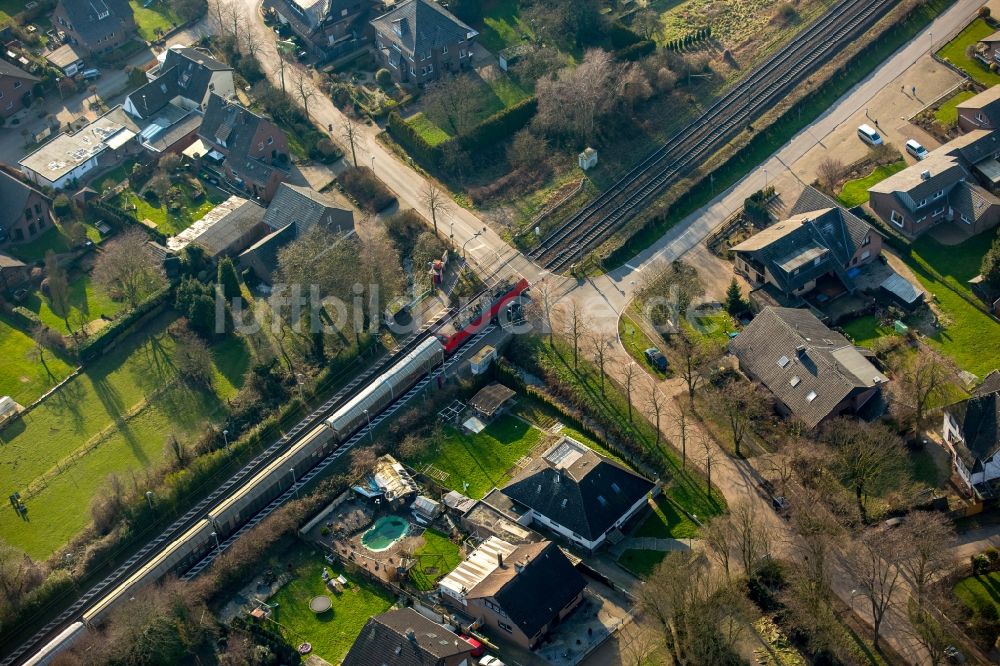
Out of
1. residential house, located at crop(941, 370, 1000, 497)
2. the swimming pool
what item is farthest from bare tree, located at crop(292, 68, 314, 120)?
residential house, located at crop(941, 370, 1000, 497)

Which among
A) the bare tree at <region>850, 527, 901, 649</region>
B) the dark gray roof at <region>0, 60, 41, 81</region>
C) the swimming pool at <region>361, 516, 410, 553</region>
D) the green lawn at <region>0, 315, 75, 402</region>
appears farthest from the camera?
the dark gray roof at <region>0, 60, 41, 81</region>

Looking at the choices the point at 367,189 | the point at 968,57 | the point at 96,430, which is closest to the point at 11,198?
the point at 96,430

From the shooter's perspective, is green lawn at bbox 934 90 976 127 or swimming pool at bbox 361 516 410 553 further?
green lawn at bbox 934 90 976 127

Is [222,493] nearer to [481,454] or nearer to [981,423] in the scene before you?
[481,454]

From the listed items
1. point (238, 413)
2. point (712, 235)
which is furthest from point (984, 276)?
point (238, 413)

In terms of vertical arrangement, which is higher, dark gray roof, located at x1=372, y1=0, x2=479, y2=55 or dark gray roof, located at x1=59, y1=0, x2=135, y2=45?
dark gray roof, located at x1=59, y1=0, x2=135, y2=45

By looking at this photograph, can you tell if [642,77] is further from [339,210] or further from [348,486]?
[348,486]

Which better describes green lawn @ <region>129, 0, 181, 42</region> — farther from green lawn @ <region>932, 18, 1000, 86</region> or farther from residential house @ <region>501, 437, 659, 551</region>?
green lawn @ <region>932, 18, 1000, 86</region>
